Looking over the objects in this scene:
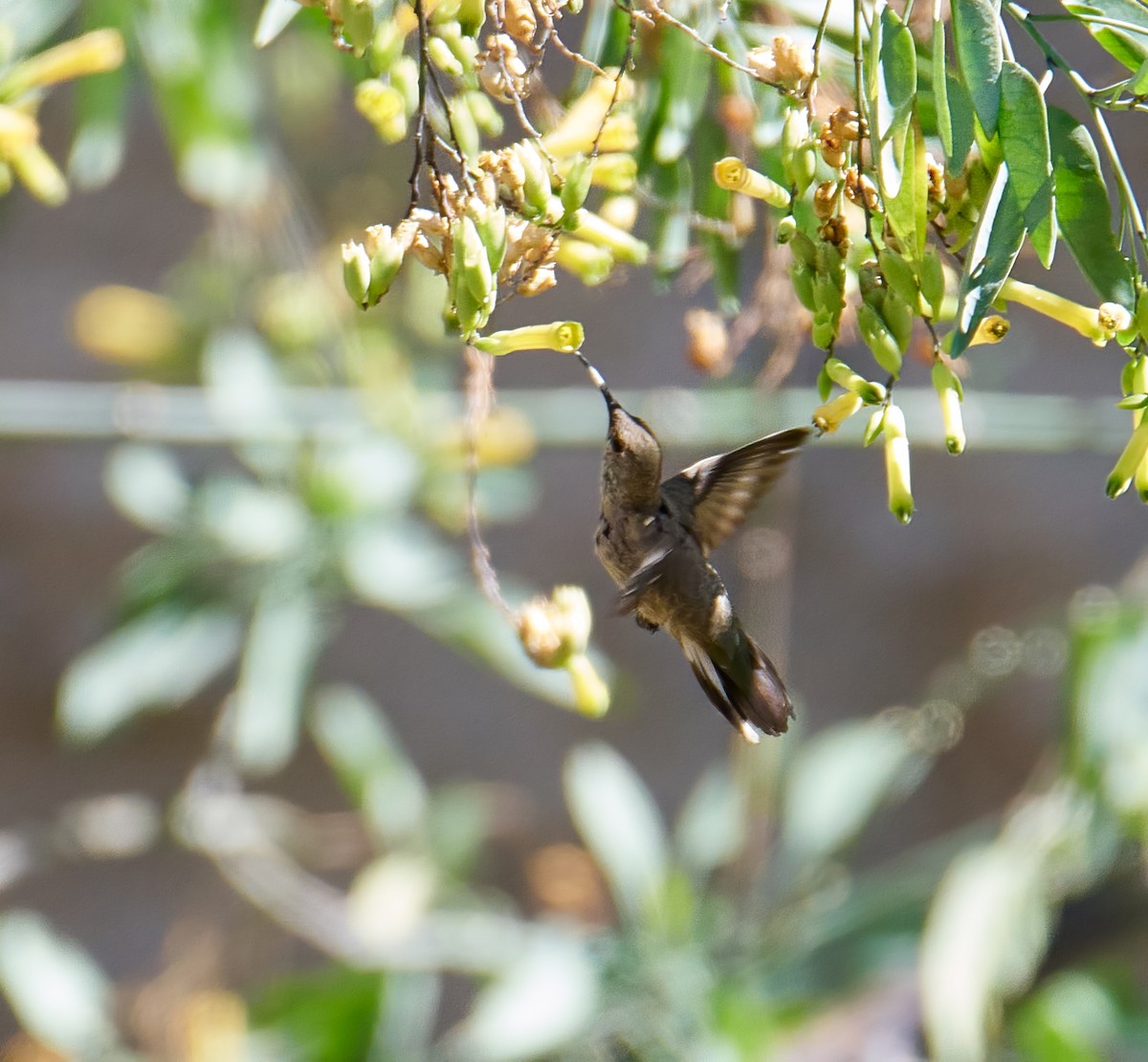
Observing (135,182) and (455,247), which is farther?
(135,182)

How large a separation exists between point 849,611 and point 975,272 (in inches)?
80.7

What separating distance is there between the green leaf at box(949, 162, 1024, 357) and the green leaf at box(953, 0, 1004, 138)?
0.8 inches

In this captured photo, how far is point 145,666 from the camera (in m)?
1.66

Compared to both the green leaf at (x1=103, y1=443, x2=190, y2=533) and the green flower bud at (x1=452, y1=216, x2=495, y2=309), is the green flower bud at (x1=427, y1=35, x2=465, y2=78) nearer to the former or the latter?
the green flower bud at (x1=452, y1=216, x2=495, y2=309)

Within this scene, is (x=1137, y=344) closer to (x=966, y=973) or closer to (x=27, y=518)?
(x=966, y=973)

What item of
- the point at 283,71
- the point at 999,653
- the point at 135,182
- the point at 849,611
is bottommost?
the point at 849,611

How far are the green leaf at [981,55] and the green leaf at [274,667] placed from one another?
1.35m

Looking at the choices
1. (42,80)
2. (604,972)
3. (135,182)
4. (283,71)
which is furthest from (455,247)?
(135,182)

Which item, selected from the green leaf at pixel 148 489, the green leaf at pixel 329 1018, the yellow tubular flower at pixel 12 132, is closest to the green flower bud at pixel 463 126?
the yellow tubular flower at pixel 12 132

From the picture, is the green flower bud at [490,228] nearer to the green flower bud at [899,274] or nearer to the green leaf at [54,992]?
the green flower bud at [899,274]

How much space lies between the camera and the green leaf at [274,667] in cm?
168

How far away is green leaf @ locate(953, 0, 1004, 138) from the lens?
46cm

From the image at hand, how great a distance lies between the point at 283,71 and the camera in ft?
6.67

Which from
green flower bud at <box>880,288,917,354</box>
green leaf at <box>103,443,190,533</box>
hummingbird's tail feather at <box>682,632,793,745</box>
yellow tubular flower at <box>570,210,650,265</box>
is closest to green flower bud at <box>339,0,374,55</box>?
yellow tubular flower at <box>570,210,650,265</box>
